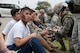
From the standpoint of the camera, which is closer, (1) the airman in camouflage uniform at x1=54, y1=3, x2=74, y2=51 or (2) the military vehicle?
(2) the military vehicle

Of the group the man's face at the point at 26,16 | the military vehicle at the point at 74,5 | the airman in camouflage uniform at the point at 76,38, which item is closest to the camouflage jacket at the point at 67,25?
the military vehicle at the point at 74,5

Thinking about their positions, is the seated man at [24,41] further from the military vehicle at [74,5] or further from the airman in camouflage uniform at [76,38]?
the military vehicle at [74,5]

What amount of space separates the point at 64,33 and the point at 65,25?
12.2 inches

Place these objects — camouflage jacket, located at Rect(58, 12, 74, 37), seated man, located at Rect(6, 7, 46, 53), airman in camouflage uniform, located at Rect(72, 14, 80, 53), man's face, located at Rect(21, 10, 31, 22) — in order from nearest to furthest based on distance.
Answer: seated man, located at Rect(6, 7, 46, 53), man's face, located at Rect(21, 10, 31, 22), airman in camouflage uniform, located at Rect(72, 14, 80, 53), camouflage jacket, located at Rect(58, 12, 74, 37)

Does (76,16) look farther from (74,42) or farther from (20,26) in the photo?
(20,26)

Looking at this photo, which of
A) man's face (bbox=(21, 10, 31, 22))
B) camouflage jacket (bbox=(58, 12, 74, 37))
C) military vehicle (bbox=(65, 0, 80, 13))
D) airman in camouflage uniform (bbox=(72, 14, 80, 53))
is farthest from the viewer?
camouflage jacket (bbox=(58, 12, 74, 37))

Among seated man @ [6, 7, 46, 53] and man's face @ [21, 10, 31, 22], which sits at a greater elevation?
man's face @ [21, 10, 31, 22]

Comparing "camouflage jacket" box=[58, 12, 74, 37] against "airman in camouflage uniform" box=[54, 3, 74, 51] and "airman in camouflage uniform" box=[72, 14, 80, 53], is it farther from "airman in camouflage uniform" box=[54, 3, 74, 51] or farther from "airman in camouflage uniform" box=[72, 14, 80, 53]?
"airman in camouflage uniform" box=[72, 14, 80, 53]

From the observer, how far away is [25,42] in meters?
5.28

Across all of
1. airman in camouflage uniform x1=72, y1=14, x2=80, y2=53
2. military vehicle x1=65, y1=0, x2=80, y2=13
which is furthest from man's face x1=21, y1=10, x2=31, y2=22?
military vehicle x1=65, y1=0, x2=80, y2=13

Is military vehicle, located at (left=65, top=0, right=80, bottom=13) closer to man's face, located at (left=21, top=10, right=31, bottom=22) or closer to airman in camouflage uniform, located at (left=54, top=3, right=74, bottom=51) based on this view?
airman in camouflage uniform, located at (left=54, top=3, right=74, bottom=51)

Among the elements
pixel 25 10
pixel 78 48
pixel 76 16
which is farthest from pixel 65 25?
pixel 25 10

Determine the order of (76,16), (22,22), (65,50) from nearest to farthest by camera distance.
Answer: (22,22)
(76,16)
(65,50)

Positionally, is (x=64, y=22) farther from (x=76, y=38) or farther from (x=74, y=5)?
(x=76, y=38)
